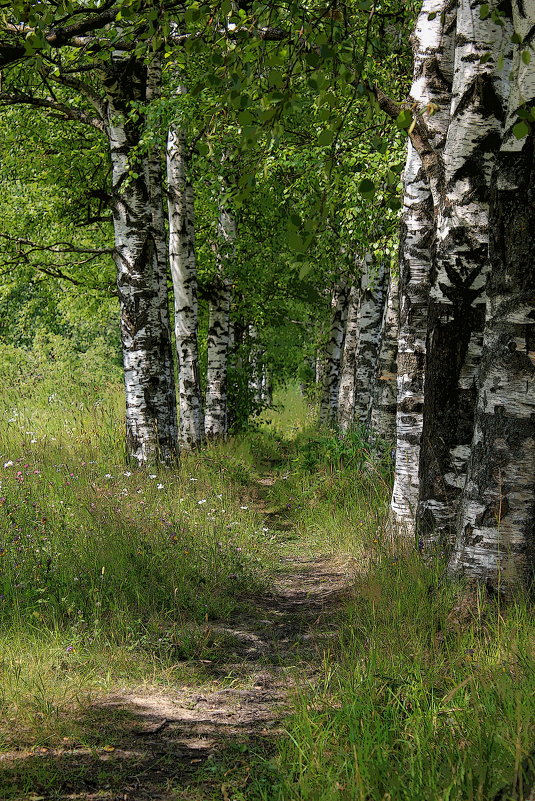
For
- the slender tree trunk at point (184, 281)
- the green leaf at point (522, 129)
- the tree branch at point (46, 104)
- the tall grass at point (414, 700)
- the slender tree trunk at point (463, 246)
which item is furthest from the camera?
the slender tree trunk at point (184, 281)

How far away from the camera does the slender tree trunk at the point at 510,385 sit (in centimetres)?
442

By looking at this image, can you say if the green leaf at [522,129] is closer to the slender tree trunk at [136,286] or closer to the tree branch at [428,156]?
the tree branch at [428,156]

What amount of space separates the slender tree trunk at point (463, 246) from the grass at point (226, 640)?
1067 millimetres

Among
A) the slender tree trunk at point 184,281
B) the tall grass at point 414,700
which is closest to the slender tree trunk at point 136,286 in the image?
the slender tree trunk at point 184,281

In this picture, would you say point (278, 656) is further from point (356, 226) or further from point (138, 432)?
point (356, 226)

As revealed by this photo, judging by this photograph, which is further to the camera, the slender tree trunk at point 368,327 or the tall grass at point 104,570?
the slender tree trunk at point 368,327

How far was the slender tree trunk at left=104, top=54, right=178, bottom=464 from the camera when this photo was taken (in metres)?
9.45

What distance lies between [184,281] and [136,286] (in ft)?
11.3

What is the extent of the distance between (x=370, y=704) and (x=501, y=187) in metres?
3.09

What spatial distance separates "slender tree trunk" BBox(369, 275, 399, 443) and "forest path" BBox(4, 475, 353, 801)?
498cm

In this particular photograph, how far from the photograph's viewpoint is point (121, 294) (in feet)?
31.5

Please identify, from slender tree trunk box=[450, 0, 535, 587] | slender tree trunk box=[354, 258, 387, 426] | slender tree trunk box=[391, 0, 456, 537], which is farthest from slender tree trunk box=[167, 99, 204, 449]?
slender tree trunk box=[450, 0, 535, 587]

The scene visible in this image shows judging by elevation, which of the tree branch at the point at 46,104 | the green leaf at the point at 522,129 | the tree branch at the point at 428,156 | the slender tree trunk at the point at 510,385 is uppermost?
the tree branch at the point at 46,104

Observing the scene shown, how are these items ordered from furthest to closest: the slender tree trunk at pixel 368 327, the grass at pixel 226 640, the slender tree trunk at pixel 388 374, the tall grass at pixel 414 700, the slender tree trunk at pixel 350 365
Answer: the slender tree trunk at pixel 350 365, the slender tree trunk at pixel 368 327, the slender tree trunk at pixel 388 374, the grass at pixel 226 640, the tall grass at pixel 414 700
